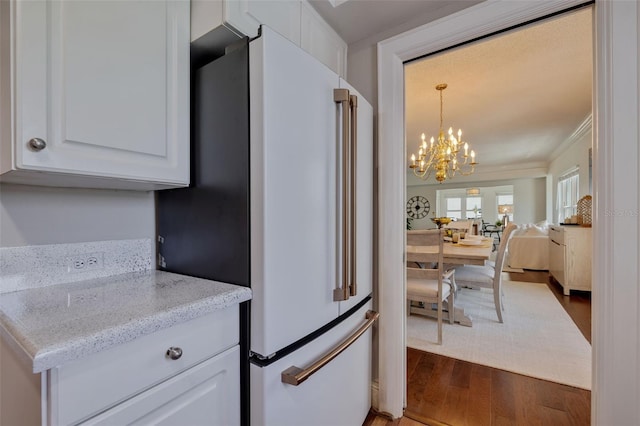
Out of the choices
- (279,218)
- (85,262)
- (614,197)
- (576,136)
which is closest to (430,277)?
(614,197)

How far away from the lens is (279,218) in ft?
2.94

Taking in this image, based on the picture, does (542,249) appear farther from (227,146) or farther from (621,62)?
(227,146)

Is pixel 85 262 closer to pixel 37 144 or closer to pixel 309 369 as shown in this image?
pixel 37 144

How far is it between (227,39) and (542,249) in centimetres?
648

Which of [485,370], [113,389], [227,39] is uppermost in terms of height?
[227,39]

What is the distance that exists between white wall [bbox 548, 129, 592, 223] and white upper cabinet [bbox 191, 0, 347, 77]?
17.2ft

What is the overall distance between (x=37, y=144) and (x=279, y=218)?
684mm

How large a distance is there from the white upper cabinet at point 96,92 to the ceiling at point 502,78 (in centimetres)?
89

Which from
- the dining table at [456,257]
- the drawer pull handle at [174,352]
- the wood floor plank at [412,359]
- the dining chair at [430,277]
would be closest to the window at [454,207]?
the dining table at [456,257]

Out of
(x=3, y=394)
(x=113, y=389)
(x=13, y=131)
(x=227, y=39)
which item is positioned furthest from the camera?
(x=227, y=39)

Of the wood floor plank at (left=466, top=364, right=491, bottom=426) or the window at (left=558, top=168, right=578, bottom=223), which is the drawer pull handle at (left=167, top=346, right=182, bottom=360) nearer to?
the wood floor plank at (left=466, top=364, right=491, bottom=426)

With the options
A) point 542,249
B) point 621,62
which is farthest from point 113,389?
point 542,249

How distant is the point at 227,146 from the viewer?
98 centimetres

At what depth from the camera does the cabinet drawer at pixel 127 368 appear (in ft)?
1.79
